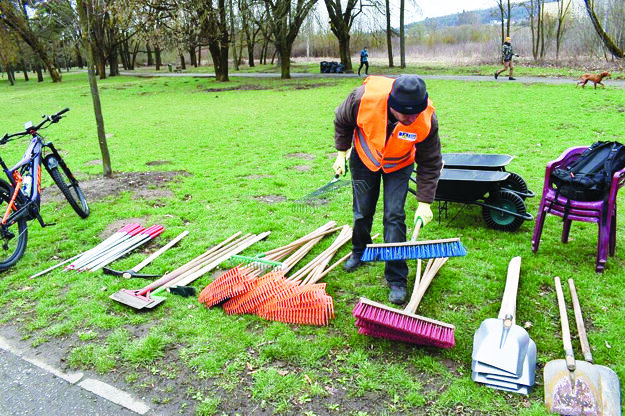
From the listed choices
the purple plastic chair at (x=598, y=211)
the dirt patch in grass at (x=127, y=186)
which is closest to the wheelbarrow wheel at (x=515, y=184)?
the purple plastic chair at (x=598, y=211)

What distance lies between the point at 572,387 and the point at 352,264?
208 cm

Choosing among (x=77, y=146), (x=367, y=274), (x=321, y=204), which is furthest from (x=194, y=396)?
(x=77, y=146)

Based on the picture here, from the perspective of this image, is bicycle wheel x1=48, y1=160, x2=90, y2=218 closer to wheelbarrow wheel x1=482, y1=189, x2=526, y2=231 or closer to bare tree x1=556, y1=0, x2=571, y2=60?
wheelbarrow wheel x1=482, y1=189, x2=526, y2=231

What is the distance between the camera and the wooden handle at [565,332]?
2.68m

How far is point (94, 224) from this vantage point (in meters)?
5.72

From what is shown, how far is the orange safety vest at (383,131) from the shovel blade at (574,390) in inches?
68.4

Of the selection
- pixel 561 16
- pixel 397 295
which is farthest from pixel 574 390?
pixel 561 16

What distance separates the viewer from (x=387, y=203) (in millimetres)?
3629

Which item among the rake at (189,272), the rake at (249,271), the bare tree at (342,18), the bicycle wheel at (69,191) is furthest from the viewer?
the bare tree at (342,18)

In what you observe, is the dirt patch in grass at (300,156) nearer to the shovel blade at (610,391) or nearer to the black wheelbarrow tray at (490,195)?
the black wheelbarrow tray at (490,195)

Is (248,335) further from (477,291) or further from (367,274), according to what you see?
(477,291)

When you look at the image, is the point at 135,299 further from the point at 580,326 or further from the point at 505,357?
the point at 580,326

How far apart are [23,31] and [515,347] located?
115 ft

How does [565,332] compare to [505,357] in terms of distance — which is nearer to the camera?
[505,357]
